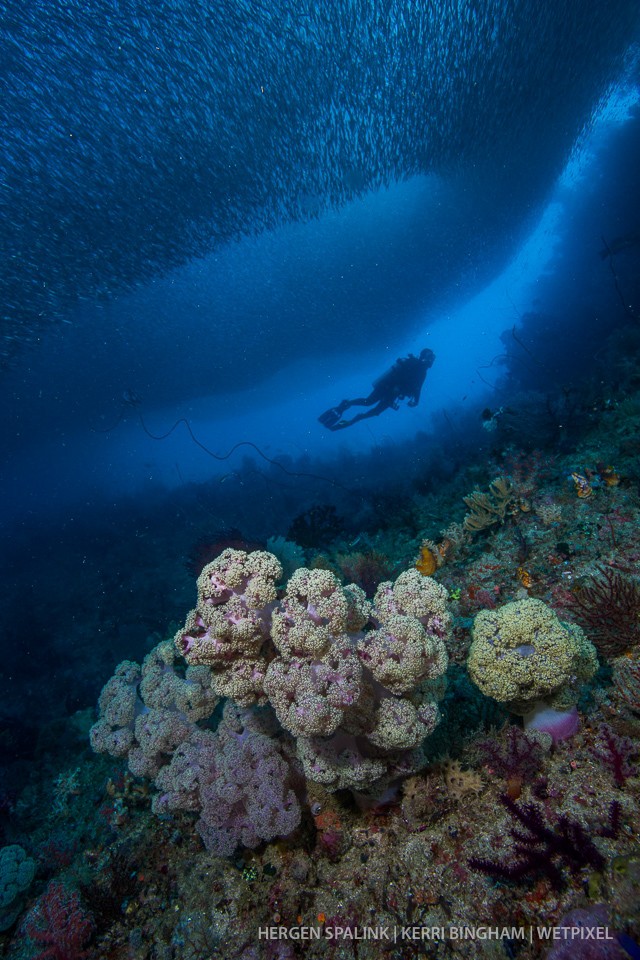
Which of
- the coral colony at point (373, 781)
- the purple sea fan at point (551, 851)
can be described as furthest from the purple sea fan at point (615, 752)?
the purple sea fan at point (551, 851)

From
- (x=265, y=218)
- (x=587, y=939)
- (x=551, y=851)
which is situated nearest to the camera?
(x=587, y=939)

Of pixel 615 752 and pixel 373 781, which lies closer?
pixel 615 752

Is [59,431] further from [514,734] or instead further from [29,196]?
[514,734]

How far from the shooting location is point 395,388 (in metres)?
21.4

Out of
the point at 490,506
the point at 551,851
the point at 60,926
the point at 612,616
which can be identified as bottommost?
the point at 60,926

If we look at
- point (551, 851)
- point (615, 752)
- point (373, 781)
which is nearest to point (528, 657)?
point (615, 752)

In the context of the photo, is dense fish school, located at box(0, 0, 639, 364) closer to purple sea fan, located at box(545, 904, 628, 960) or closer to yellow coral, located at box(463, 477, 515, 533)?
yellow coral, located at box(463, 477, 515, 533)

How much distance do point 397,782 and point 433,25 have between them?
18.6 metres

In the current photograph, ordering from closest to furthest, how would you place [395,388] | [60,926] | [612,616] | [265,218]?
1. [612,616]
2. [60,926]
3. [265,218]
4. [395,388]

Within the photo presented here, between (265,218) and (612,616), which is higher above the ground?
(265,218)

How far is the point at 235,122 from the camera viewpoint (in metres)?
12.0

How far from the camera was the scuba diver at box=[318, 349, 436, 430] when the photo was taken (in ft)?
66.2

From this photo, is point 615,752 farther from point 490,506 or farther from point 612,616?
point 490,506

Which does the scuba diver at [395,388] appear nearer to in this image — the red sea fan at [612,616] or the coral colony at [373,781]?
the red sea fan at [612,616]
